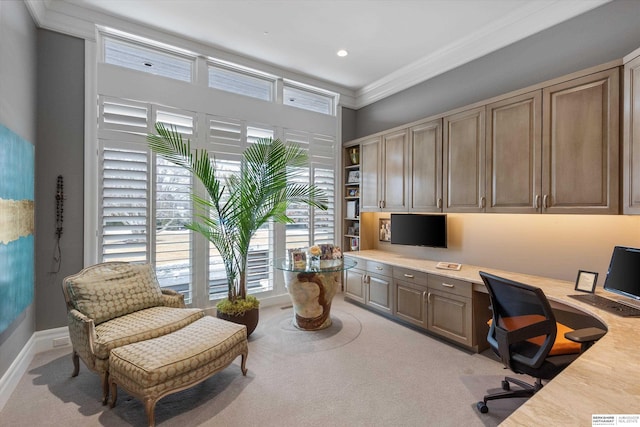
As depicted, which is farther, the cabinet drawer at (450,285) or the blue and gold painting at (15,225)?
the cabinet drawer at (450,285)

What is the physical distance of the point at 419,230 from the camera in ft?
13.2

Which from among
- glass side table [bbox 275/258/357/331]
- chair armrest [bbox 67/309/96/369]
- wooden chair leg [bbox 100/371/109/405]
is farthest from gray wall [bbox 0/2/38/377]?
glass side table [bbox 275/258/357/331]

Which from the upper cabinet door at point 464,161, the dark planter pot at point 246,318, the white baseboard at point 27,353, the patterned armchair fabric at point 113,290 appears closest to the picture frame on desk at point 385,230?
the upper cabinet door at point 464,161

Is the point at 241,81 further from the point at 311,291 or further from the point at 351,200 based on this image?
the point at 311,291

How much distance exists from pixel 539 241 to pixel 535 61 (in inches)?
73.2

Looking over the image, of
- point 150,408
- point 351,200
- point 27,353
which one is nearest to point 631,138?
point 351,200

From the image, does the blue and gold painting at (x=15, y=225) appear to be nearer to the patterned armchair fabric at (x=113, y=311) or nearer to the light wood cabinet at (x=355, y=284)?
the patterned armchair fabric at (x=113, y=311)

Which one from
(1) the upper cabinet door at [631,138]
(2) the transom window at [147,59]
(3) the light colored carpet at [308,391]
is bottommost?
(3) the light colored carpet at [308,391]

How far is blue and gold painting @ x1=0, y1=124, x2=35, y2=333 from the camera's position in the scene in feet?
6.98

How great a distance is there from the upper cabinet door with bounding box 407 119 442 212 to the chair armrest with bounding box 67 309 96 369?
3504mm

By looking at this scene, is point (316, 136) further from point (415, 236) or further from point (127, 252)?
point (127, 252)

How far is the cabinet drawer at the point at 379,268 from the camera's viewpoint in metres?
3.95

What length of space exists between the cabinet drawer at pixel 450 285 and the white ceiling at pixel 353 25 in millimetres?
2660

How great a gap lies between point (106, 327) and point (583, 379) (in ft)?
10.00
